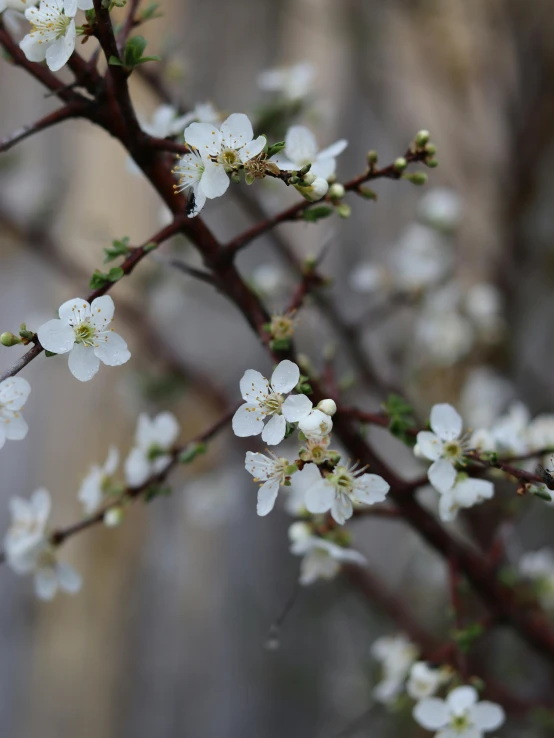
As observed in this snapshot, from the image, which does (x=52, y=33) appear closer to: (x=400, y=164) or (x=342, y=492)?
(x=400, y=164)

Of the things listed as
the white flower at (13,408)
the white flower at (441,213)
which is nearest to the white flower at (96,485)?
the white flower at (13,408)

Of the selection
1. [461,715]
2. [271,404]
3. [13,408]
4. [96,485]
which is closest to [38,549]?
[96,485]

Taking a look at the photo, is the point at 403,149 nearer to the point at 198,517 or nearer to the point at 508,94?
the point at 508,94

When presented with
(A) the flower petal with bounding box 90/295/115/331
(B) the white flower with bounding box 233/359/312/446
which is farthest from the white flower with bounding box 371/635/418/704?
(A) the flower petal with bounding box 90/295/115/331

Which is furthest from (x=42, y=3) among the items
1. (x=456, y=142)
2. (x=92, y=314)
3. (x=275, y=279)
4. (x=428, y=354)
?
(x=456, y=142)

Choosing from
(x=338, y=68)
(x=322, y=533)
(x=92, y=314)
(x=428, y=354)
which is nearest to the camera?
(x=92, y=314)
